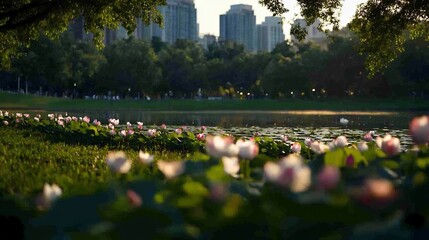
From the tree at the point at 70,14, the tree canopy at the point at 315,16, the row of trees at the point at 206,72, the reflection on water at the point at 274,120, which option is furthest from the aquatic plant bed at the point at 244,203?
the row of trees at the point at 206,72

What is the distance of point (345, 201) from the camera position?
118 inches

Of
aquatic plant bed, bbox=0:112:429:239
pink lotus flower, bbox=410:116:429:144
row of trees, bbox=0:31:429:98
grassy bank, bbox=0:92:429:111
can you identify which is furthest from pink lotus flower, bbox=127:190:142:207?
row of trees, bbox=0:31:429:98

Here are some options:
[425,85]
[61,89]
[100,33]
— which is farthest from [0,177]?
[61,89]

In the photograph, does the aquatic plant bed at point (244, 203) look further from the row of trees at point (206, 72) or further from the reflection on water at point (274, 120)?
the row of trees at point (206, 72)

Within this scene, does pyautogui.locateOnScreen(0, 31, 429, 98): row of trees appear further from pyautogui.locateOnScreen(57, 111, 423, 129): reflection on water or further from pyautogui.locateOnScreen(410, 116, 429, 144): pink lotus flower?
pyautogui.locateOnScreen(410, 116, 429, 144): pink lotus flower

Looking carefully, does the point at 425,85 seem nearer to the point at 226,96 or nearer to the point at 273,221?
the point at 226,96

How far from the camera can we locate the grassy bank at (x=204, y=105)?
72.4m

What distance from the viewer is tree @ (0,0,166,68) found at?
717 inches

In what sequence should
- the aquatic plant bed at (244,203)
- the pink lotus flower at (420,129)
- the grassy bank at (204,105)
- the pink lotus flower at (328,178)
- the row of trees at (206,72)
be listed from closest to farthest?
1. the pink lotus flower at (328,178)
2. the aquatic plant bed at (244,203)
3. the pink lotus flower at (420,129)
4. the grassy bank at (204,105)
5. the row of trees at (206,72)

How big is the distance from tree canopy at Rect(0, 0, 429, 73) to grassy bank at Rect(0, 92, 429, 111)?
2046 inches

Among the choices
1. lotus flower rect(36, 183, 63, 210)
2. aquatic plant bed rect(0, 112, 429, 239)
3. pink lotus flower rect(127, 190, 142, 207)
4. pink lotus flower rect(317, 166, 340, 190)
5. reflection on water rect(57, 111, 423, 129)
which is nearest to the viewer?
pink lotus flower rect(317, 166, 340, 190)

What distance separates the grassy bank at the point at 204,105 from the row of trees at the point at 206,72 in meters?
3.83

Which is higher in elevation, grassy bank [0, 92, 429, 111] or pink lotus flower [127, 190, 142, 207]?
pink lotus flower [127, 190, 142, 207]

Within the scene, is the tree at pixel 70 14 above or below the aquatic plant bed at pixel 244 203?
above
